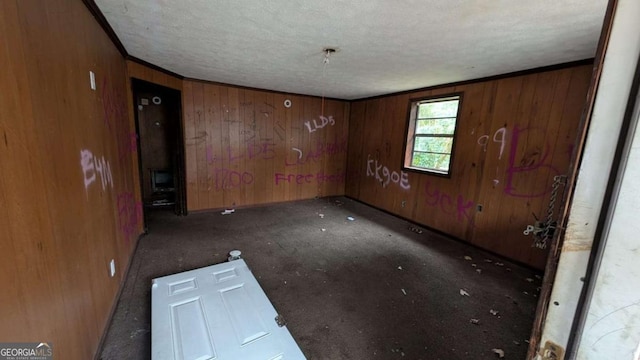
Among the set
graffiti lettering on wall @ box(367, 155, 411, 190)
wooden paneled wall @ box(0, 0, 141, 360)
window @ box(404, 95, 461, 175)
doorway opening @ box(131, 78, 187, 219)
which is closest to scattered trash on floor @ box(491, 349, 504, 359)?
window @ box(404, 95, 461, 175)

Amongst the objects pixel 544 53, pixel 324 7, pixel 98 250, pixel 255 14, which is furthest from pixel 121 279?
pixel 544 53

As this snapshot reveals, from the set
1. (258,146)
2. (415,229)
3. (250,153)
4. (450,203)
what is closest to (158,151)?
(250,153)

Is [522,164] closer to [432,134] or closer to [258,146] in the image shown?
[432,134]

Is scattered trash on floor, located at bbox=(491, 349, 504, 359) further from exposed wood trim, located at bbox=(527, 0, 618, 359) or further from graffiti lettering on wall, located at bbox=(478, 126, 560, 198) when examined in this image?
graffiti lettering on wall, located at bbox=(478, 126, 560, 198)

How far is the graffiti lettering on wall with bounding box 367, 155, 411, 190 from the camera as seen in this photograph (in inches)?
165

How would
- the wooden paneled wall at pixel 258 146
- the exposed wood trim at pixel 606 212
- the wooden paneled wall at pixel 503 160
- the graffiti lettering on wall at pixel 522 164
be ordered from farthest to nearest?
1. the wooden paneled wall at pixel 258 146
2. the graffiti lettering on wall at pixel 522 164
3. the wooden paneled wall at pixel 503 160
4. the exposed wood trim at pixel 606 212

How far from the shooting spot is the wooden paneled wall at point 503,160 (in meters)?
2.51

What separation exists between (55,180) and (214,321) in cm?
122

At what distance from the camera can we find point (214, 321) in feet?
5.47

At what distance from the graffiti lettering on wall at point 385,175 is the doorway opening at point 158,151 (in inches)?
135

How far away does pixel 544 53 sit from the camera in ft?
7.20

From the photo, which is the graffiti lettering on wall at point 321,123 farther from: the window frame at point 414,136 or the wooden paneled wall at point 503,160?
the window frame at point 414,136

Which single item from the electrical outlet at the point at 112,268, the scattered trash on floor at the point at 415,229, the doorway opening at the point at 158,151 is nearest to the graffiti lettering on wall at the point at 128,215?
the electrical outlet at the point at 112,268

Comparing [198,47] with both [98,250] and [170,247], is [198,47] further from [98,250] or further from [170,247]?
[170,247]
